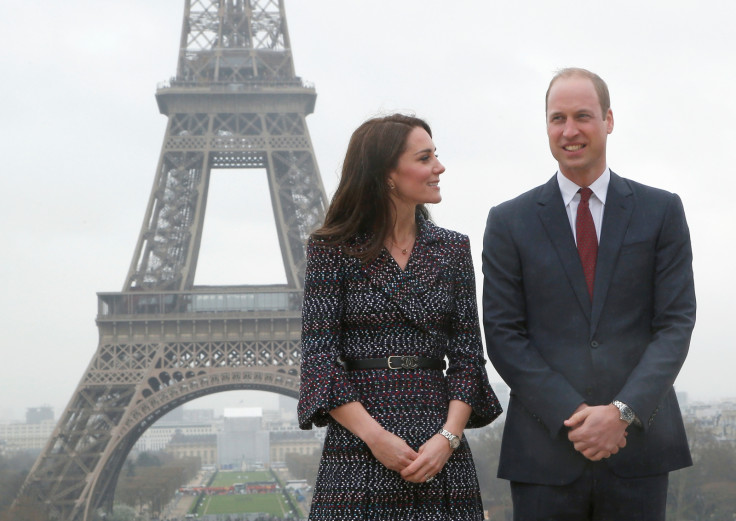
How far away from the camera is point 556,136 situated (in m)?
4.00

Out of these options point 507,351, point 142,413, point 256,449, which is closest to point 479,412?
point 507,351

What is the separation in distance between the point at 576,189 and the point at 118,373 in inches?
1009

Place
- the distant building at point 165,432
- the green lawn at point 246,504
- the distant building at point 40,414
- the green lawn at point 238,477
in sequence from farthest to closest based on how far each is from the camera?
the distant building at point 165,432 < the distant building at point 40,414 < the green lawn at point 238,477 < the green lawn at point 246,504

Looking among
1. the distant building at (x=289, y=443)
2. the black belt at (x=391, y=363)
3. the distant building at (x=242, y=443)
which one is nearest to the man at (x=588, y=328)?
the black belt at (x=391, y=363)

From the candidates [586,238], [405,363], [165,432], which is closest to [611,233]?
[586,238]

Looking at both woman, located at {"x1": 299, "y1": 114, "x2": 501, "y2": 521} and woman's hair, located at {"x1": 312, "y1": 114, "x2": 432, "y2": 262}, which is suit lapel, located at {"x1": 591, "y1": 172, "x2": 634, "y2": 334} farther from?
woman's hair, located at {"x1": 312, "y1": 114, "x2": 432, "y2": 262}

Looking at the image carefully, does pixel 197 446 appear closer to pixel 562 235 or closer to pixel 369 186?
pixel 369 186

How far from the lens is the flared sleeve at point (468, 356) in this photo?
3949mm

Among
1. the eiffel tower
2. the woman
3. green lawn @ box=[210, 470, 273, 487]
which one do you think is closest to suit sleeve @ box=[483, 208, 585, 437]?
the woman

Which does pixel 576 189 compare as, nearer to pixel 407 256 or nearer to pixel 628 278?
pixel 628 278

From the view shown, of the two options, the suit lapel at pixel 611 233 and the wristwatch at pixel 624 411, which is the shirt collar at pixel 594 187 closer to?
the suit lapel at pixel 611 233

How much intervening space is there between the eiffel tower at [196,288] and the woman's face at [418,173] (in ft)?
A: 80.1

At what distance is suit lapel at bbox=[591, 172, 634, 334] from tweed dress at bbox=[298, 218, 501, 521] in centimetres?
46

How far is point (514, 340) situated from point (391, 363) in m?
0.43
